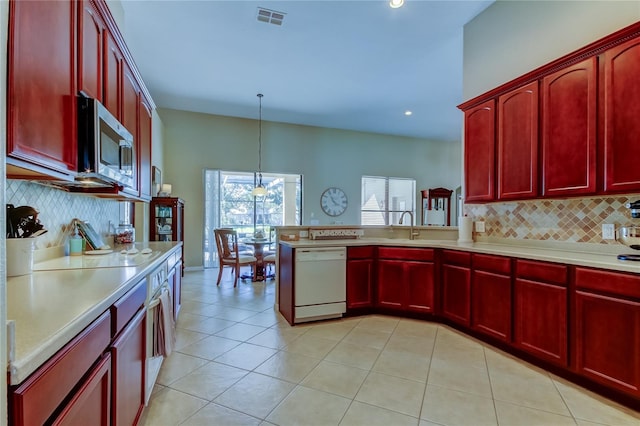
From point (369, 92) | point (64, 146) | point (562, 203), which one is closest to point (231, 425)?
point (64, 146)

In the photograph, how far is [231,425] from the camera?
1.72m

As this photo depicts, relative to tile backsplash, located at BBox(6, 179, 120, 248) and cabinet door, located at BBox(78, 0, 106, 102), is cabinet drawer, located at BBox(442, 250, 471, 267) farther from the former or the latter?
tile backsplash, located at BBox(6, 179, 120, 248)

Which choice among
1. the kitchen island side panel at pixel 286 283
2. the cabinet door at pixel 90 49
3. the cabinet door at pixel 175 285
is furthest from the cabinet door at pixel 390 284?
the cabinet door at pixel 90 49

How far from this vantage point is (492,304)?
107 inches

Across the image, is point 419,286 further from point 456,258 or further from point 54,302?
point 54,302

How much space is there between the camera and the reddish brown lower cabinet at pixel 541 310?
86.6 inches

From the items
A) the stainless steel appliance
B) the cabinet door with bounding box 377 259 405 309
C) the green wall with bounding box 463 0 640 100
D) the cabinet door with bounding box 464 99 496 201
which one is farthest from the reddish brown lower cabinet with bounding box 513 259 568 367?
the green wall with bounding box 463 0 640 100

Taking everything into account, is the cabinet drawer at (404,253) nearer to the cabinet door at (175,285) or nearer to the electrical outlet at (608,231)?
the electrical outlet at (608,231)

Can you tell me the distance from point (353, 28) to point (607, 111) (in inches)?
101

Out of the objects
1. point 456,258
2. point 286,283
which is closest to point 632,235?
point 456,258

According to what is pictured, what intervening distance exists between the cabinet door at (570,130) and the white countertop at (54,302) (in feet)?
9.97

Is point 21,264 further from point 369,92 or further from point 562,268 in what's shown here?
point 369,92

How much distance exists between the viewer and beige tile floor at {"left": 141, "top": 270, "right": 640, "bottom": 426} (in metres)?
1.80

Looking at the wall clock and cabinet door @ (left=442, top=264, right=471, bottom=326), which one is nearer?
cabinet door @ (left=442, top=264, right=471, bottom=326)
